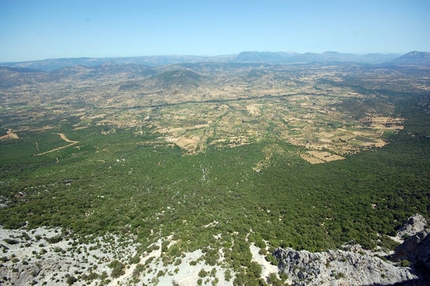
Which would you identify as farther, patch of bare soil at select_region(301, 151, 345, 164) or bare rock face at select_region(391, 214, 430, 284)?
patch of bare soil at select_region(301, 151, 345, 164)

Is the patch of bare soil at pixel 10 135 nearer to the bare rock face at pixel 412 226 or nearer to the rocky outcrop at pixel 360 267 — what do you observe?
the rocky outcrop at pixel 360 267

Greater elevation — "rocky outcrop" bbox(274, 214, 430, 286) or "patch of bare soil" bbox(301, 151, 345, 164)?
"rocky outcrop" bbox(274, 214, 430, 286)

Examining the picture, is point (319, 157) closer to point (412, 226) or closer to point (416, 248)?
point (412, 226)

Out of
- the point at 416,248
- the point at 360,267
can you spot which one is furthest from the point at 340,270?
the point at 416,248

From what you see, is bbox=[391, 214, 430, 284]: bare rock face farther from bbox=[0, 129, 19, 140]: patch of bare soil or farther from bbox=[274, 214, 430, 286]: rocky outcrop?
bbox=[0, 129, 19, 140]: patch of bare soil

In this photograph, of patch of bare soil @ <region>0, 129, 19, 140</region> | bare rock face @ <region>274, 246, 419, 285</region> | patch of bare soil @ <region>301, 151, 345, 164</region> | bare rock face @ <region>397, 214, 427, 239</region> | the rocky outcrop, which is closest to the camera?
the rocky outcrop

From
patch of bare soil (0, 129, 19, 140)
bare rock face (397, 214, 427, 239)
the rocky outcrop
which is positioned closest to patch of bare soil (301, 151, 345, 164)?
bare rock face (397, 214, 427, 239)

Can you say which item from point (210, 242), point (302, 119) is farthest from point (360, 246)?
Result: point (302, 119)

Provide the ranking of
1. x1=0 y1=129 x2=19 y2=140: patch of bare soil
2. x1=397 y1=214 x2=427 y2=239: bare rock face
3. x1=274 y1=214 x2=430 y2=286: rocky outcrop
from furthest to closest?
x1=0 y1=129 x2=19 y2=140: patch of bare soil, x1=397 y1=214 x2=427 y2=239: bare rock face, x1=274 y1=214 x2=430 y2=286: rocky outcrop

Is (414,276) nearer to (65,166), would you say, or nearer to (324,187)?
(324,187)
